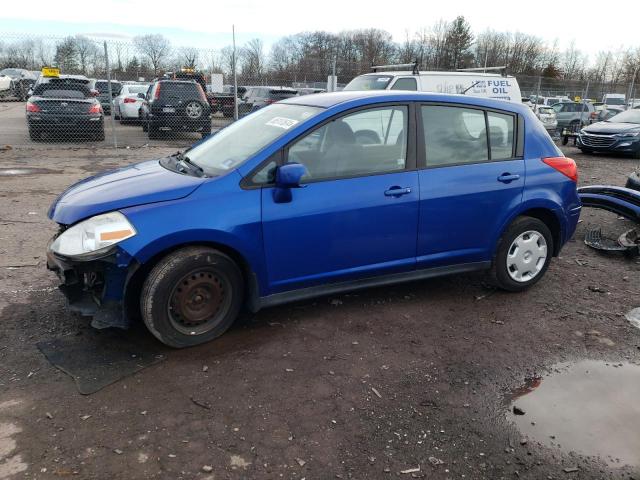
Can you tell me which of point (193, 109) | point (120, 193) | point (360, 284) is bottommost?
point (360, 284)

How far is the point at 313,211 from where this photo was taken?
12.1 feet

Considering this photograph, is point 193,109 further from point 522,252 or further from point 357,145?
point 522,252

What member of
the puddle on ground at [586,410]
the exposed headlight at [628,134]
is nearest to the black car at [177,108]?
the exposed headlight at [628,134]

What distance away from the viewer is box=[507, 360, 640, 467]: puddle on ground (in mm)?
2845

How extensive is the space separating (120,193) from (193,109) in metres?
11.8

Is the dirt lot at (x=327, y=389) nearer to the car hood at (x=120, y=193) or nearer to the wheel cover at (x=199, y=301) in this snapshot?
the wheel cover at (x=199, y=301)

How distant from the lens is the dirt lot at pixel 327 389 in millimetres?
2617

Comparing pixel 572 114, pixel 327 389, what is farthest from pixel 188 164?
pixel 572 114

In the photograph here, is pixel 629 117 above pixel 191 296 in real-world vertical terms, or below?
above

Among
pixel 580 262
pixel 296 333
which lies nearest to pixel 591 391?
pixel 296 333

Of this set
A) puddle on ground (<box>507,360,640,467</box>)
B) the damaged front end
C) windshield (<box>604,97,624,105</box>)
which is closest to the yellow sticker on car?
the damaged front end

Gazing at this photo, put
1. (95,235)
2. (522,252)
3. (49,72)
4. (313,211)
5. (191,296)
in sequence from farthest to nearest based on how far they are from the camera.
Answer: (49,72)
(522,252)
(313,211)
(191,296)
(95,235)

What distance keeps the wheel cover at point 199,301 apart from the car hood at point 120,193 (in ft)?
1.90

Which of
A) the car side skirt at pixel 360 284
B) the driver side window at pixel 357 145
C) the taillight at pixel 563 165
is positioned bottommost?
the car side skirt at pixel 360 284
